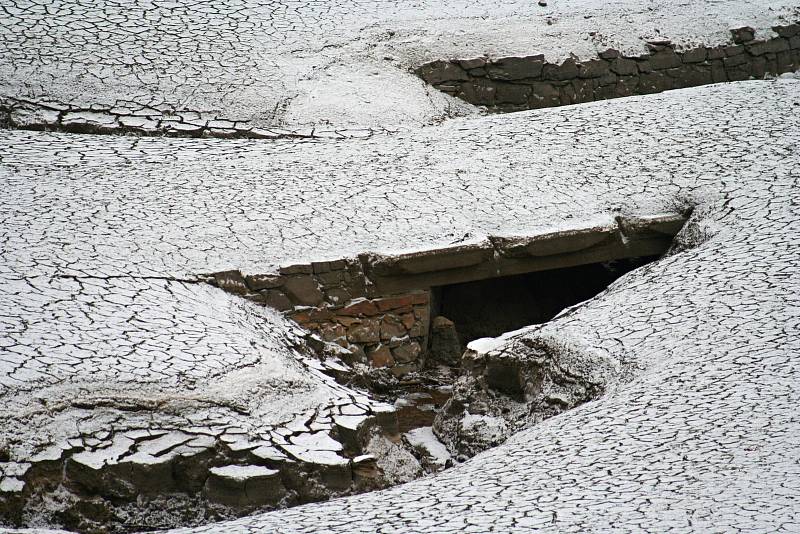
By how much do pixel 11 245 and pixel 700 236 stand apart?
10.7 feet

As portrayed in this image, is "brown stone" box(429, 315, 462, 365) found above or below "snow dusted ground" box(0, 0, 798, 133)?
below

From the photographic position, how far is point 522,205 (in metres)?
4.58

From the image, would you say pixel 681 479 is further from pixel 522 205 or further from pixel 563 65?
pixel 563 65

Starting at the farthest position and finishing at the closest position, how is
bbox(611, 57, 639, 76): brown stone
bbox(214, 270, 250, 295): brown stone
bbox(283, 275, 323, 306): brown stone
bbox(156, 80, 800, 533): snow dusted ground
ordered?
bbox(611, 57, 639, 76): brown stone → bbox(283, 275, 323, 306): brown stone → bbox(214, 270, 250, 295): brown stone → bbox(156, 80, 800, 533): snow dusted ground

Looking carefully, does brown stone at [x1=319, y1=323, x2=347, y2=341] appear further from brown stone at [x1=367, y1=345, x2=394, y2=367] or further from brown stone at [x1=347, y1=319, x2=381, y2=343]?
brown stone at [x1=367, y1=345, x2=394, y2=367]

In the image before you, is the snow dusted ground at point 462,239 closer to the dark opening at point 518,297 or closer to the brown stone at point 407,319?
the brown stone at point 407,319

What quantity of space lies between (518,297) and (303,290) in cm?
159

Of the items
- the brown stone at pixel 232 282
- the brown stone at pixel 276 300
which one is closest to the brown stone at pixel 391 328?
the brown stone at pixel 276 300

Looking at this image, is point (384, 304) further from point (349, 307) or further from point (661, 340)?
point (661, 340)

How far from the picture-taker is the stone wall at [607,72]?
589 cm

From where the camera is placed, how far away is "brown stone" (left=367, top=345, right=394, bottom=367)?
170 inches

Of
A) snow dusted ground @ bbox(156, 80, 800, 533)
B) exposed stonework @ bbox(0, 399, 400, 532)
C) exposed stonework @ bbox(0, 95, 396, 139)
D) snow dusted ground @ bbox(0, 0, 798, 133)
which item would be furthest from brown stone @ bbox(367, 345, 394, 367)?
snow dusted ground @ bbox(0, 0, 798, 133)

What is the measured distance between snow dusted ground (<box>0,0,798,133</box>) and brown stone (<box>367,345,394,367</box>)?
1665 millimetres

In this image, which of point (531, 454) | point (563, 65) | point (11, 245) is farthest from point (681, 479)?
point (563, 65)
